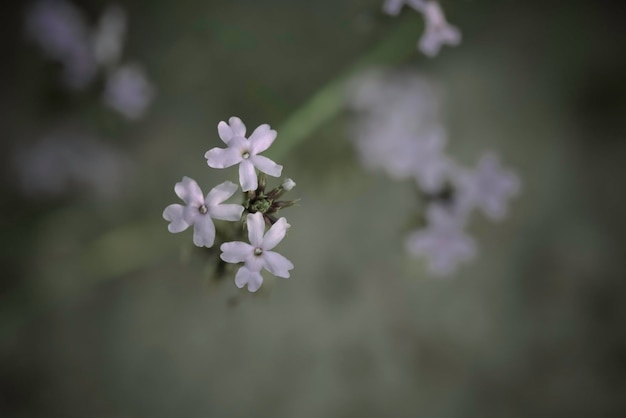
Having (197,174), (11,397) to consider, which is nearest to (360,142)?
(197,174)

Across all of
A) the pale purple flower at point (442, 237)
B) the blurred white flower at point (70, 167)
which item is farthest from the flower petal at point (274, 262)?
the blurred white flower at point (70, 167)

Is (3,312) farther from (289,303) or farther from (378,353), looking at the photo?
(378,353)

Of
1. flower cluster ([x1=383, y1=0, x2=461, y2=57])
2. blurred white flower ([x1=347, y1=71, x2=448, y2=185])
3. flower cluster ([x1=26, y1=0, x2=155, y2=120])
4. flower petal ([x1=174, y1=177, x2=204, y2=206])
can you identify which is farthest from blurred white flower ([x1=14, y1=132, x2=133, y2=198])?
flower cluster ([x1=383, y1=0, x2=461, y2=57])

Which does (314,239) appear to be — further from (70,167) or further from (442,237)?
(70,167)

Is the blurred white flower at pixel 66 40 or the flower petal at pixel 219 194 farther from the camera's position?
the blurred white flower at pixel 66 40

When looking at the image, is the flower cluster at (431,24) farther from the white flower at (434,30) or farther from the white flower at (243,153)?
the white flower at (243,153)

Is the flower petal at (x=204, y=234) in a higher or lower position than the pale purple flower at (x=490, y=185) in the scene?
lower
